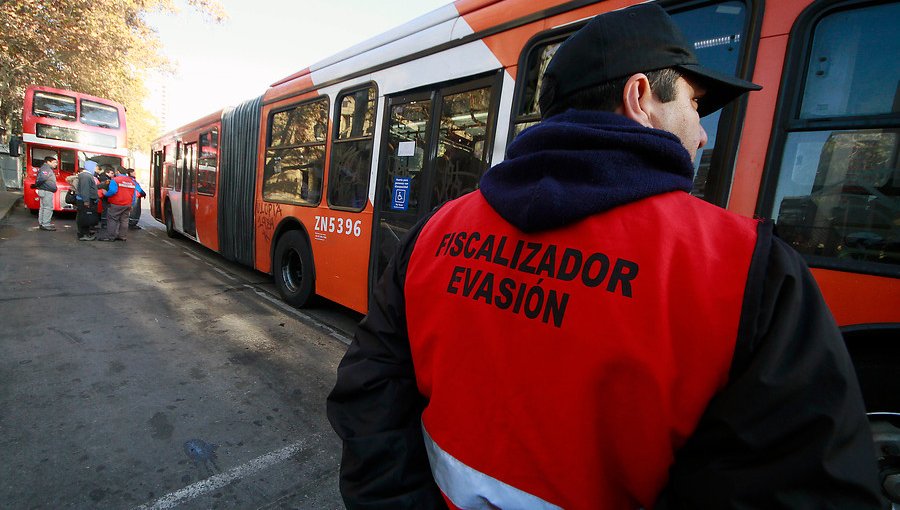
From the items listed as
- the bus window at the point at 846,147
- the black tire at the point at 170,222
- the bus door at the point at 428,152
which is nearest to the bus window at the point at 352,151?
the bus door at the point at 428,152

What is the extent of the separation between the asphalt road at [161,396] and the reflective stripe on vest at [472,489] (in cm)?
152

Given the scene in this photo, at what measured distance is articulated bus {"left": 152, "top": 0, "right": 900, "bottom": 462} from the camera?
169 cm

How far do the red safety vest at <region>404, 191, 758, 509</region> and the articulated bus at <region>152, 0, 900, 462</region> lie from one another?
152cm

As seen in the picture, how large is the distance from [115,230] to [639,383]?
1161cm

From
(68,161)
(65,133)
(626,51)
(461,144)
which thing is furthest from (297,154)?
(68,161)

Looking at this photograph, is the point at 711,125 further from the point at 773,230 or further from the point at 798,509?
the point at 798,509

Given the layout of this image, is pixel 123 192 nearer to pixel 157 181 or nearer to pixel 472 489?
pixel 157 181

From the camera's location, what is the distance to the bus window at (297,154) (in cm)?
470

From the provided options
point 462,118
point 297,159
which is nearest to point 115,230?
point 297,159

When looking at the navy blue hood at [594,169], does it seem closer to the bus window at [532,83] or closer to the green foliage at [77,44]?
the bus window at [532,83]

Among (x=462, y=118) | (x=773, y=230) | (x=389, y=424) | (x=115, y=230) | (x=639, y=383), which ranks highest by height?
(x=462, y=118)

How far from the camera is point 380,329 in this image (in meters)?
1.04

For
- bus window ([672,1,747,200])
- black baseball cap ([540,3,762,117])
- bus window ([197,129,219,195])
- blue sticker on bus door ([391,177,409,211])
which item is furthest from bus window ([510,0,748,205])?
bus window ([197,129,219,195])

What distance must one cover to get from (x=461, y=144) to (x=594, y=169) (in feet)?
8.44
